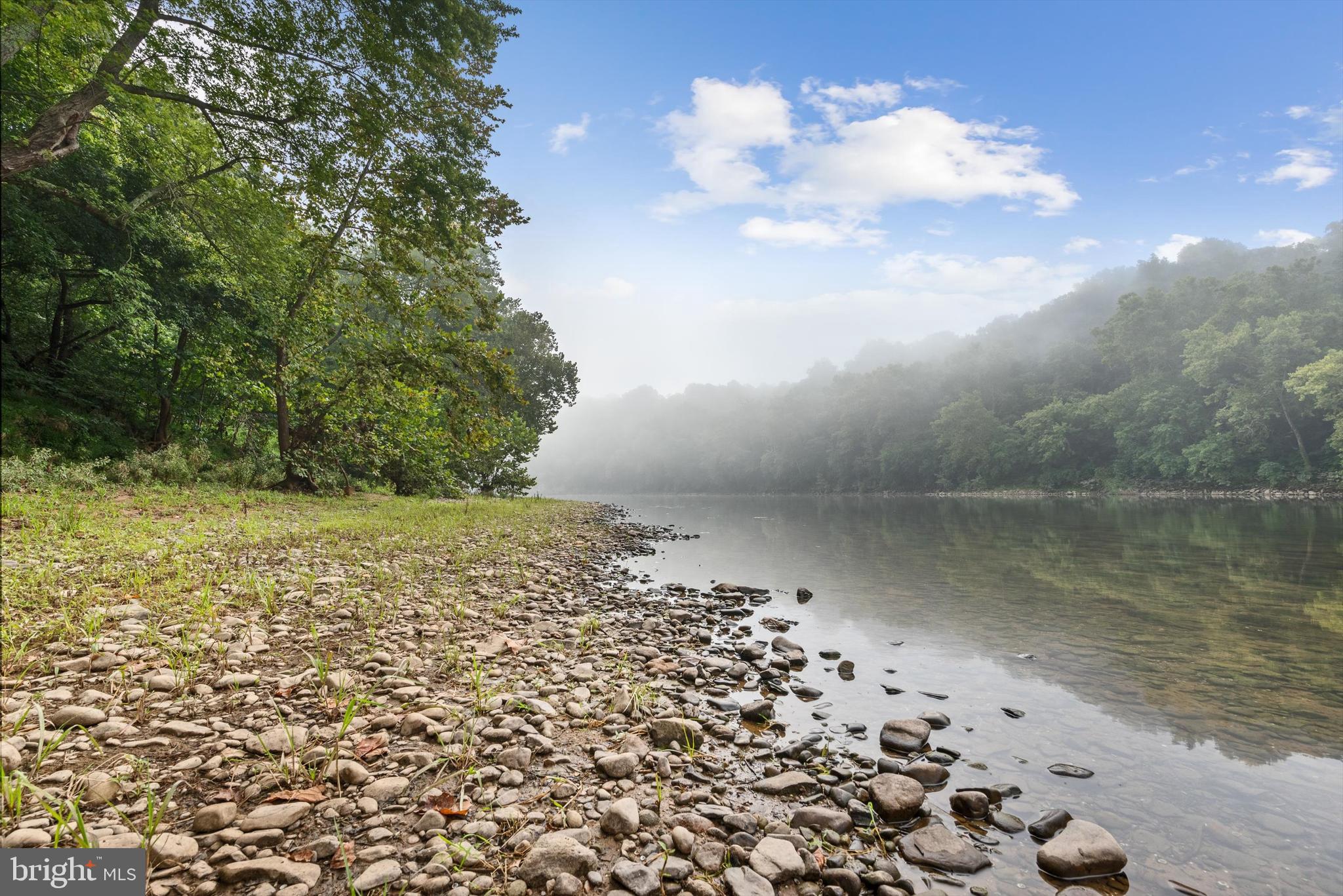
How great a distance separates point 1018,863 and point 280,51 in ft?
52.5

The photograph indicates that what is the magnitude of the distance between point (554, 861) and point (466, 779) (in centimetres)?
102

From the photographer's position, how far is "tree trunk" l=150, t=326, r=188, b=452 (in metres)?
18.5

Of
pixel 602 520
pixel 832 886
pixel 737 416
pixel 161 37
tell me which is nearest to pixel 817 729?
pixel 832 886

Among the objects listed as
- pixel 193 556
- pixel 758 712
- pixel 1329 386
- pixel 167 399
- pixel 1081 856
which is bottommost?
pixel 758 712

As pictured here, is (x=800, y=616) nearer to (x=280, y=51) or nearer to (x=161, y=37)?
(x=280, y=51)

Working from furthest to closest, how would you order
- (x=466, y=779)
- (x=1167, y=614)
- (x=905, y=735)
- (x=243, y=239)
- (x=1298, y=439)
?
(x=1298, y=439), (x=243, y=239), (x=1167, y=614), (x=905, y=735), (x=466, y=779)

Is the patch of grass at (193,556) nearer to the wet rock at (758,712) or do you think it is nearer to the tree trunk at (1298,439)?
the wet rock at (758,712)

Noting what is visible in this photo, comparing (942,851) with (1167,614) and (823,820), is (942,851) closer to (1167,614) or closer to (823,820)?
(823,820)

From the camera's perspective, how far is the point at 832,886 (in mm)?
2904

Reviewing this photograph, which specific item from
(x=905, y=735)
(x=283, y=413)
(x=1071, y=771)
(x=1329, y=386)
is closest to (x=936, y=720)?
(x=905, y=735)

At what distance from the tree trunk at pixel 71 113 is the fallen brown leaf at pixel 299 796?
12289 mm

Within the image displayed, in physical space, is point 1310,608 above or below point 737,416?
below

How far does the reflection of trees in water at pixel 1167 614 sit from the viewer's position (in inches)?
223

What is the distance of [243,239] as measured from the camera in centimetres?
1497
